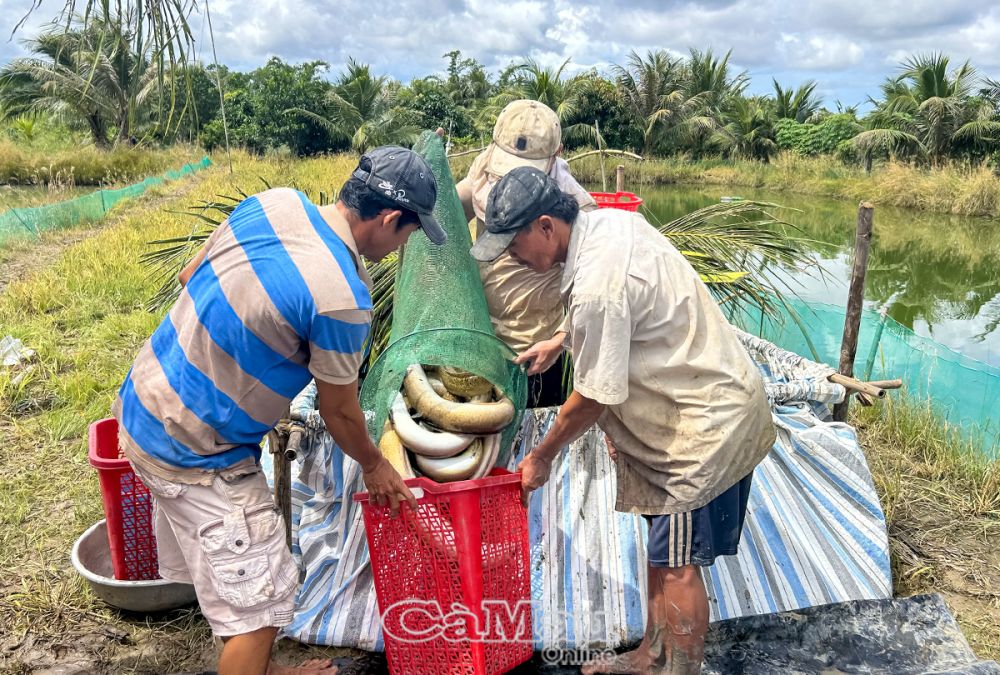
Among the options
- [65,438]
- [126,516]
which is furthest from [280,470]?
[65,438]

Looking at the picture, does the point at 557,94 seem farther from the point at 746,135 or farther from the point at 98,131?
the point at 98,131

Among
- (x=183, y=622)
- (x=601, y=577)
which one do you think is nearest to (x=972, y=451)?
(x=601, y=577)

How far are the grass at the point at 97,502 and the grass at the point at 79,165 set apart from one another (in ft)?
43.7

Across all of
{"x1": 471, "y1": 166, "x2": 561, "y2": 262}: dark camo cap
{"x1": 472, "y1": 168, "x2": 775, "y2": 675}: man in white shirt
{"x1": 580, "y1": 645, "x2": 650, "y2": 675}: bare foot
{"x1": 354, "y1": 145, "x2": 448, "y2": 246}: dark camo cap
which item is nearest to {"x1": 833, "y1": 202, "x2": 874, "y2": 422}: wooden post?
{"x1": 472, "y1": 168, "x2": 775, "y2": 675}: man in white shirt

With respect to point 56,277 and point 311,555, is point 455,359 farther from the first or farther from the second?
point 56,277

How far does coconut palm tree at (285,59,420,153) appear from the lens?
803 inches

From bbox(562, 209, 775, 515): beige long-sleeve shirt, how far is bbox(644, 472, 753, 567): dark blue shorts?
0.17 feet

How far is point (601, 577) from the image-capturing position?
8.08 ft

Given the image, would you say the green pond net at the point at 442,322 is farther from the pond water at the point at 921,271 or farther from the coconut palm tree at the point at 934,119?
the coconut palm tree at the point at 934,119

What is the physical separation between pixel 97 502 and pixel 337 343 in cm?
210

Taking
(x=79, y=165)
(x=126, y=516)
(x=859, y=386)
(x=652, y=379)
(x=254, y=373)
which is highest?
(x=79, y=165)

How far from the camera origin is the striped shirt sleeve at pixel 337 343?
61.1 inches

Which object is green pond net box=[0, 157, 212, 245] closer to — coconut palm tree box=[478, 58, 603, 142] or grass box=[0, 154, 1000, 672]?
grass box=[0, 154, 1000, 672]

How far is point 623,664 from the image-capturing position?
2.21 m
